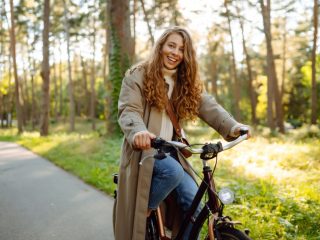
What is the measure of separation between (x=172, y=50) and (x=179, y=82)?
329 mm

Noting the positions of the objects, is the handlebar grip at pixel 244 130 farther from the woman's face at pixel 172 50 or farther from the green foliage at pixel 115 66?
the green foliage at pixel 115 66

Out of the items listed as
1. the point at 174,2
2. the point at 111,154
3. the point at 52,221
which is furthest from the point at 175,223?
the point at 174,2

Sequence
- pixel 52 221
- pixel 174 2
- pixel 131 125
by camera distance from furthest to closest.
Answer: pixel 174 2, pixel 52 221, pixel 131 125

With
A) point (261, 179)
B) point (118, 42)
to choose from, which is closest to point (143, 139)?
Answer: point (261, 179)

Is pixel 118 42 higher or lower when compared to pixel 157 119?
higher

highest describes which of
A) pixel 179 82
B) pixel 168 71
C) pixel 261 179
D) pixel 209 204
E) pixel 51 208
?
pixel 168 71

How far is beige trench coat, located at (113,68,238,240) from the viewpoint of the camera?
3.24m

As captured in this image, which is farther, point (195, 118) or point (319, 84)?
point (319, 84)

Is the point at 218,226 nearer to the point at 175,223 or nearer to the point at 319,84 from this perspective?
the point at 175,223

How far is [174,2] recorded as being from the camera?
2156 cm

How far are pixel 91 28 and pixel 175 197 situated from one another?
105 ft

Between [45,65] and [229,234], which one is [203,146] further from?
[45,65]

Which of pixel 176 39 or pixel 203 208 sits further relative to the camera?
pixel 176 39

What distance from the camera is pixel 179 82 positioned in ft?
12.0
